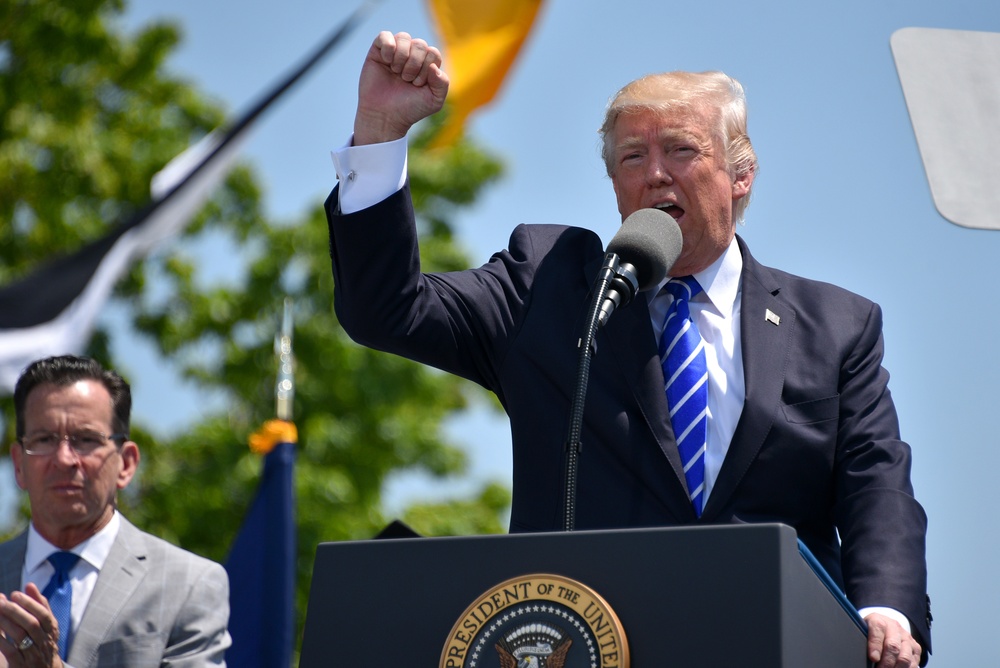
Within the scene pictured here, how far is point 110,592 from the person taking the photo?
3.62m


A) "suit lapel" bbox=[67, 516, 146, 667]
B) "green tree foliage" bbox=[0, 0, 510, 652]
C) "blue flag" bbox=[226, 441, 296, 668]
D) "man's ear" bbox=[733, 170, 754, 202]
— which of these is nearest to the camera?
"man's ear" bbox=[733, 170, 754, 202]

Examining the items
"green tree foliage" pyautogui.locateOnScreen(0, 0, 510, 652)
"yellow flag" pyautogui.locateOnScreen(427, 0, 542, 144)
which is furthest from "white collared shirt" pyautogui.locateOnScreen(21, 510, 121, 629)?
"green tree foliage" pyautogui.locateOnScreen(0, 0, 510, 652)

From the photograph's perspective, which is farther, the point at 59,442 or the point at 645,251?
the point at 59,442

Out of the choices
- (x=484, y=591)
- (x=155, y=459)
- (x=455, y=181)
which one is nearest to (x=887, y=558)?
(x=484, y=591)

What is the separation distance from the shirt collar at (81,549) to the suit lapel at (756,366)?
6.40 ft

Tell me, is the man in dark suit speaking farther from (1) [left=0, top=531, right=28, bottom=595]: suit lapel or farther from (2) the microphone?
(1) [left=0, top=531, right=28, bottom=595]: suit lapel

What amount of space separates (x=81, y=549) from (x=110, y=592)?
0.23m

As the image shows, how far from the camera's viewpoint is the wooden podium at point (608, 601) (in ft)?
5.83

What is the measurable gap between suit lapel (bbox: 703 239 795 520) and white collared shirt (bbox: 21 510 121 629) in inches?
76.0

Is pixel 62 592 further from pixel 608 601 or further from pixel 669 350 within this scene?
pixel 608 601

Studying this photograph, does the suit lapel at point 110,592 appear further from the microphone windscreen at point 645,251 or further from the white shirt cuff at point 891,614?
the white shirt cuff at point 891,614

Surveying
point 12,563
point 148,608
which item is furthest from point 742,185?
point 12,563

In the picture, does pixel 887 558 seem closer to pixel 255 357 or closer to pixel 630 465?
pixel 630 465

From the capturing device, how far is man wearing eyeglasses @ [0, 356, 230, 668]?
3.53 meters
